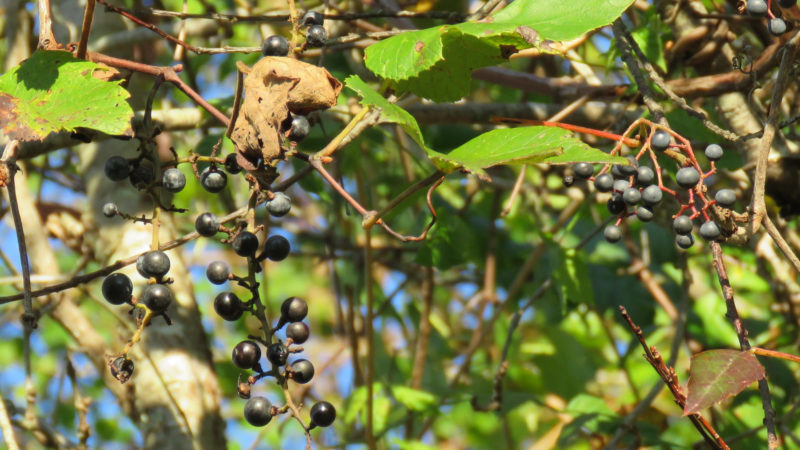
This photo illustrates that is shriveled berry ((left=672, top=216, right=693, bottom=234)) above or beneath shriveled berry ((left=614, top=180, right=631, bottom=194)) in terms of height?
beneath

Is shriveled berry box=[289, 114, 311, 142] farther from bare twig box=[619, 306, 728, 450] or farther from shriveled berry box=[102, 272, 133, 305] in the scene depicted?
bare twig box=[619, 306, 728, 450]

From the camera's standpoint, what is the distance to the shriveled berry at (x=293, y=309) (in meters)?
1.11

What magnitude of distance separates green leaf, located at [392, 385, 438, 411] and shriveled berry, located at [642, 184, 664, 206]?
40.3 inches

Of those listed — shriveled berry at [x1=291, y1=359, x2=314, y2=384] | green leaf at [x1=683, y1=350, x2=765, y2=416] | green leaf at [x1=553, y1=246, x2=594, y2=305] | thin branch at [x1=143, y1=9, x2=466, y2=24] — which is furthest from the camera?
green leaf at [x1=553, y1=246, x2=594, y2=305]

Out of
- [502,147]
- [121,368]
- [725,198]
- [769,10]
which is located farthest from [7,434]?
[769,10]

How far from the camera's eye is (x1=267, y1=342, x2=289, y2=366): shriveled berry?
40.6 inches

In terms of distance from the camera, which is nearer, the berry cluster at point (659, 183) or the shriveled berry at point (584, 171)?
the berry cluster at point (659, 183)

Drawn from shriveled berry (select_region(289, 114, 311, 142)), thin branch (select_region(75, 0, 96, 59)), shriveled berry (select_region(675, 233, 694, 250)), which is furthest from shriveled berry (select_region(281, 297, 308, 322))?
shriveled berry (select_region(675, 233, 694, 250))

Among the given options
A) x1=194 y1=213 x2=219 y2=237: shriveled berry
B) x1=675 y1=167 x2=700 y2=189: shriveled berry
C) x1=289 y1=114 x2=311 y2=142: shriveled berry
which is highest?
x1=289 y1=114 x2=311 y2=142: shriveled berry

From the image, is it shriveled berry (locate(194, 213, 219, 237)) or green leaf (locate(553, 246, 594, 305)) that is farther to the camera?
green leaf (locate(553, 246, 594, 305))

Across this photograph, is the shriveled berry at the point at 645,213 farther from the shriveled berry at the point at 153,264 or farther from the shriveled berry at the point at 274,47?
the shriveled berry at the point at 153,264

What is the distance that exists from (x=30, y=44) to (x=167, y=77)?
3.54 ft

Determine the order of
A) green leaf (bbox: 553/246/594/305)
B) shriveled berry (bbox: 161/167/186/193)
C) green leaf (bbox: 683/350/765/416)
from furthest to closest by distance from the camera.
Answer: green leaf (bbox: 553/246/594/305), shriveled berry (bbox: 161/167/186/193), green leaf (bbox: 683/350/765/416)

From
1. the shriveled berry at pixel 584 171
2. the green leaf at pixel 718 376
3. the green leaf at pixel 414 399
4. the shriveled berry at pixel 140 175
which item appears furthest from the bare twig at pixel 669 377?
the green leaf at pixel 414 399
